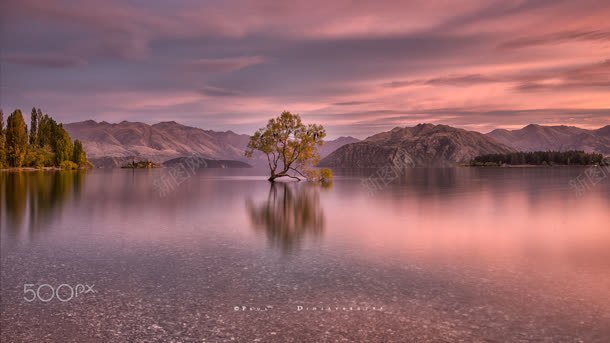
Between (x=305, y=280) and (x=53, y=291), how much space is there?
11.4 meters

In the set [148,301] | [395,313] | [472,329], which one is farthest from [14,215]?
[472,329]

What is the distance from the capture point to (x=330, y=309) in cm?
1730

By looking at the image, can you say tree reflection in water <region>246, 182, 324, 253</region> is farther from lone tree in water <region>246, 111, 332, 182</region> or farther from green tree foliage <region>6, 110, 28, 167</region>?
green tree foliage <region>6, 110, 28, 167</region>

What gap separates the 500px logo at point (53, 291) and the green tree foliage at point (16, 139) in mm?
203994

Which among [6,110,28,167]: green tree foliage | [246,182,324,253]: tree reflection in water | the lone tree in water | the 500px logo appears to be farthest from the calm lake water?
[6,110,28,167]: green tree foliage

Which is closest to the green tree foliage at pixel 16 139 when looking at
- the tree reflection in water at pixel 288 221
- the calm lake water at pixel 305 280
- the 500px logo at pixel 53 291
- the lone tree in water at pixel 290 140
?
the lone tree in water at pixel 290 140

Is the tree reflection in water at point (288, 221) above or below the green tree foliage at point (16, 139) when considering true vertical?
below

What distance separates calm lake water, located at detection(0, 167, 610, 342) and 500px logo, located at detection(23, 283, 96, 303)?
6.3 inches

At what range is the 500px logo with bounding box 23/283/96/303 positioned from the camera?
18.6 metres

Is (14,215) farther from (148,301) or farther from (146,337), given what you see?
(146,337)

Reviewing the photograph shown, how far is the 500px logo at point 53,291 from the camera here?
61.1ft

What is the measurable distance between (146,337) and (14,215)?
39.2m

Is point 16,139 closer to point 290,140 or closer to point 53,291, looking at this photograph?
point 290,140

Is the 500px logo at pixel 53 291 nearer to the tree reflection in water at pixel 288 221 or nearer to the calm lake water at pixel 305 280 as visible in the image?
the calm lake water at pixel 305 280
